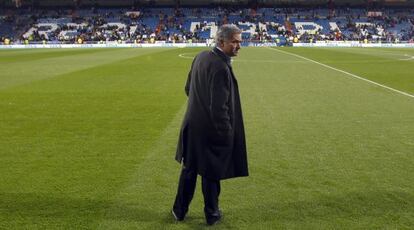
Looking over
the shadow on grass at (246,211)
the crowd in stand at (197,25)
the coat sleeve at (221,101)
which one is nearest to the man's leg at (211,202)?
the shadow on grass at (246,211)

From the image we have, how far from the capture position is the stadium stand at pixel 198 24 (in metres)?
62.6

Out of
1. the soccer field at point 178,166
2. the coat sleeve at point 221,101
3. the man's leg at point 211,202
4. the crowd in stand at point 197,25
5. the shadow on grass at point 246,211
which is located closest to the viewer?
→ the coat sleeve at point 221,101

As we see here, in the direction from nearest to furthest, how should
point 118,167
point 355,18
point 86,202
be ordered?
point 86,202
point 118,167
point 355,18

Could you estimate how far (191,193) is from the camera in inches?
179

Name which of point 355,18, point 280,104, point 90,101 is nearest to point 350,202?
point 280,104

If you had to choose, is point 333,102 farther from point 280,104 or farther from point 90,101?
point 90,101

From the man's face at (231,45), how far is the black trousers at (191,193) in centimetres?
128

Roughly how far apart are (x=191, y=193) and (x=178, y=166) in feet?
5.71

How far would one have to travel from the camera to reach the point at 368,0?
72.9 metres

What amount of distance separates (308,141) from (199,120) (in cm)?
399

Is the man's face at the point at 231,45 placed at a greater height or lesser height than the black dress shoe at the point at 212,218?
greater

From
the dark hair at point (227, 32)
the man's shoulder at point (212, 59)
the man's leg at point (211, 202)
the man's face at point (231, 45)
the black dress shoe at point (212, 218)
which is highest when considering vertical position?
the dark hair at point (227, 32)

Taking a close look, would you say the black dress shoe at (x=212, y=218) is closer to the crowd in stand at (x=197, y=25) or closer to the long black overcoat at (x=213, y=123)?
the long black overcoat at (x=213, y=123)

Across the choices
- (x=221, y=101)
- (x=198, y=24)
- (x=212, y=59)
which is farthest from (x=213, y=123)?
(x=198, y=24)
